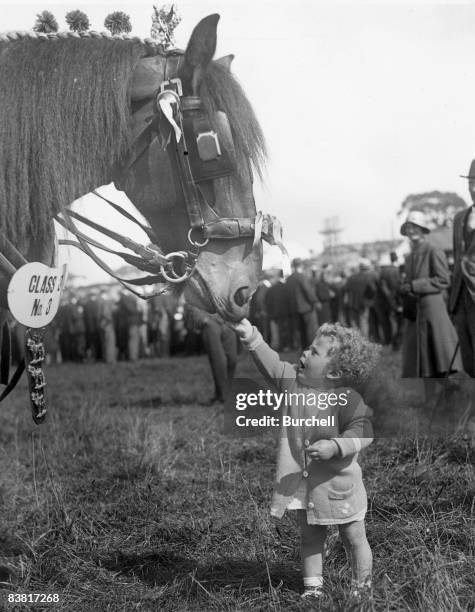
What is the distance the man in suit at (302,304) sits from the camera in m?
11.0

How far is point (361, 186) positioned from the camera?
12.0 ft

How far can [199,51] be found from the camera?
286 centimetres

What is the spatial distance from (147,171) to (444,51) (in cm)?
130

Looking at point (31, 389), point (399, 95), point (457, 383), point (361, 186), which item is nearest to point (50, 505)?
point (31, 389)

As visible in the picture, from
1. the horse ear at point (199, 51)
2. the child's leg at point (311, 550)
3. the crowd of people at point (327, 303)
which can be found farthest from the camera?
the crowd of people at point (327, 303)

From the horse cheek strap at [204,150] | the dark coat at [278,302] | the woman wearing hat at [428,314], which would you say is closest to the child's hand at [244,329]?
the horse cheek strap at [204,150]

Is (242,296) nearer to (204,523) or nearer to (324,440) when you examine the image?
(324,440)

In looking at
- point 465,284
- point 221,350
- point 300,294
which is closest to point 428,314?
point 465,284

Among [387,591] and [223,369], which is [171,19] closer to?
[387,591]

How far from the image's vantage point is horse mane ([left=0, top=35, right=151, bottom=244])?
2.93 m

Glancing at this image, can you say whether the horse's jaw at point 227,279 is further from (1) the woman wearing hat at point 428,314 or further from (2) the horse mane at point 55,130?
(1) the woman wearing hat at point 428,314

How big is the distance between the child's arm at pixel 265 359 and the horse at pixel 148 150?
0.15m

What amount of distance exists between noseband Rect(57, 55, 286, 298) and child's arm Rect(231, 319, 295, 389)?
1.08 ft

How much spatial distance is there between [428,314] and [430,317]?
0.03 m
